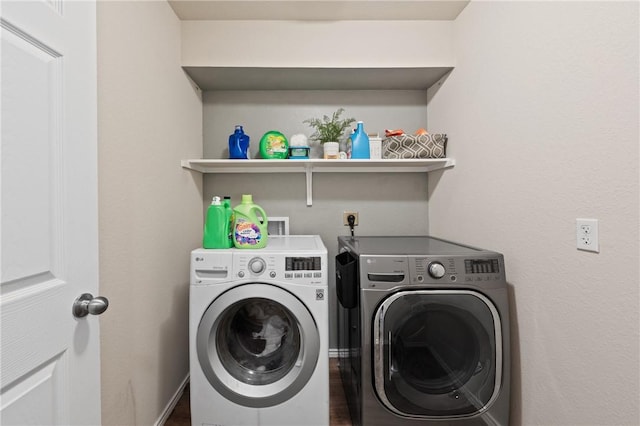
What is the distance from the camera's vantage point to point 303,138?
204 cm

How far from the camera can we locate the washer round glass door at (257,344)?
1429 mm

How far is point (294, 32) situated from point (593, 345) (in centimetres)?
206

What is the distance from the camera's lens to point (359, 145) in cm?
199

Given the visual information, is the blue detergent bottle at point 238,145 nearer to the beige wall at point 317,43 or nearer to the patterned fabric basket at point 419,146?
the beige wall at point 317,43

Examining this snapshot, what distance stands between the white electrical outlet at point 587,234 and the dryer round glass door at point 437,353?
444 mm

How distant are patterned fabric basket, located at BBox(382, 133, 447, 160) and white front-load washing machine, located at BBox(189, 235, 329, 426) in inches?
37.7

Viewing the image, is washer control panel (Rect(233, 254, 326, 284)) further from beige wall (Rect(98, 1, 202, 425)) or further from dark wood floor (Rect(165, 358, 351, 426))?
dark wood floor (Rect(165, 358, 351, 426))

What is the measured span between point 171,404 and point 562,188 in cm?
215

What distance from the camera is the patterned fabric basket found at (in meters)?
1.93

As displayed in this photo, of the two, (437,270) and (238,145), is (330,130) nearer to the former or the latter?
(238,145)

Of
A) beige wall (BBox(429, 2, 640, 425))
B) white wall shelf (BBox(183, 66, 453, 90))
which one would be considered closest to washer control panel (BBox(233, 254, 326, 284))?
Answer: beige wall (BBox(429, 2, 640, 425))

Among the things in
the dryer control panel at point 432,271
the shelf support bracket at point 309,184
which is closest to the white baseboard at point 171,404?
the dryer control panel at point 432,271

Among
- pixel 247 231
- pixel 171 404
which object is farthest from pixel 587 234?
pixel 171 404

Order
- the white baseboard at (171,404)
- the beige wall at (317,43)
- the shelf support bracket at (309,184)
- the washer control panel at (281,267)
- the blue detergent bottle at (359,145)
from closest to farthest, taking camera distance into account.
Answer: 1. the washer control panel at (281,267)
2. the white baseboard at (171,404)
3. the beige wall at (317,43)
4. the blue detergent bottle at (359,145)
5. the shelf support bracket at (309,184)
